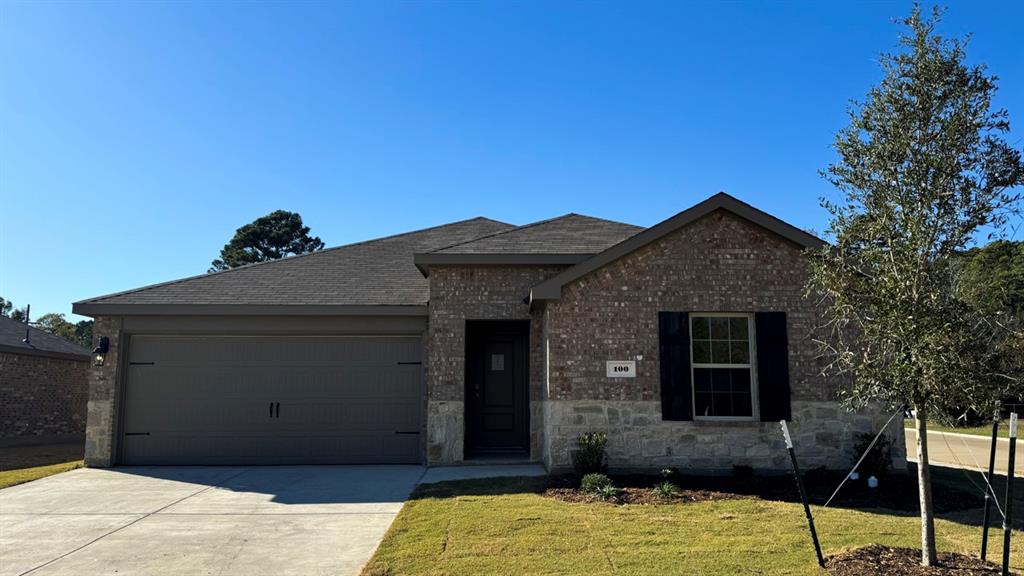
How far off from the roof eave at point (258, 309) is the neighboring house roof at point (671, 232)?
113 inches

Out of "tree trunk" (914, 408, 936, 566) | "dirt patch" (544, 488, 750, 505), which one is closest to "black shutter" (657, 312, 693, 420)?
"dirt patch" (544, 488, 750, 505)

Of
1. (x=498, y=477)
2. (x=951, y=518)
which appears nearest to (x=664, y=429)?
(x=498, y=477)

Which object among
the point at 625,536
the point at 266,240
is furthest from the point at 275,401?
the point at 266,240

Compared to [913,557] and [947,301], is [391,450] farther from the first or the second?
[947,301]

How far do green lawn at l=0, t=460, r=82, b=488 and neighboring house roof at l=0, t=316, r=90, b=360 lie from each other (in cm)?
647

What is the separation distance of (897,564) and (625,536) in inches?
93.7

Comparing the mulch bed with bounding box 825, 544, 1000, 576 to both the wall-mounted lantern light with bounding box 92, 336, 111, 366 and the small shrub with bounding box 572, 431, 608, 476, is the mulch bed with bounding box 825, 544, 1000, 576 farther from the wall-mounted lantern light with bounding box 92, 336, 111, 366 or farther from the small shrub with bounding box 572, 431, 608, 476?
the wall-mounted lantern light with bounding box 92, 336, 111, 366

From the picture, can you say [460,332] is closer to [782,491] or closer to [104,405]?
[782,491]

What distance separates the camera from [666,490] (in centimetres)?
833

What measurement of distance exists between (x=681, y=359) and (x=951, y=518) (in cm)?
372

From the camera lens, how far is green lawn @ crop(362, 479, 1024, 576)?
555 cm

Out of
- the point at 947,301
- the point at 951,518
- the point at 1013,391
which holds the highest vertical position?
the point at 947,301

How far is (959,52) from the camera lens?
5.70 m

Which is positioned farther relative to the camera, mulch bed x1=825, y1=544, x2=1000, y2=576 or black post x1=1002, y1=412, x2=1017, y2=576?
mulch bed x1=825, y1=544, x2=1000, y2=576
